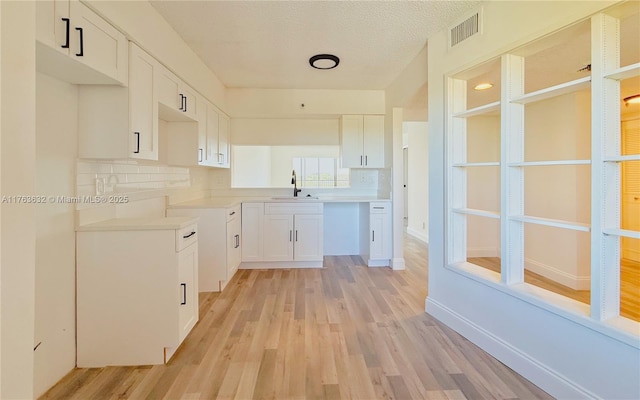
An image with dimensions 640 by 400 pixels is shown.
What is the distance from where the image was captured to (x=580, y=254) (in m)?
3.30

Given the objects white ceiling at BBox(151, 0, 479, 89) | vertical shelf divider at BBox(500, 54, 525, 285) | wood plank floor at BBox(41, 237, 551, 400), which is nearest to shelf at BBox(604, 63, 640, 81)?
vertical shelf divider at BBox(500, 54, 525, 285)

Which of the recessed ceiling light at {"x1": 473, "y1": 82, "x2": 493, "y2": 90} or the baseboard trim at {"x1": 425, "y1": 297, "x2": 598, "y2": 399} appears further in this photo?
the recessed ceiling light at {"x1": 473, "y1": 82, "x2": 493, "y2": 90}

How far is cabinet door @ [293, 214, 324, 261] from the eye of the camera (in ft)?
13.0

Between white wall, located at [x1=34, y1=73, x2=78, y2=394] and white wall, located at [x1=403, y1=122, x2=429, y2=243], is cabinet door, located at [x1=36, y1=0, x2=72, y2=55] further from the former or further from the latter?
white wall, located at [x1=403, y1=122, x2=429, y2=243]

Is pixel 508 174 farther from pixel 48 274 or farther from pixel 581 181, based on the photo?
pixel 48 274

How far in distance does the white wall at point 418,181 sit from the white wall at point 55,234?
17.8 feet

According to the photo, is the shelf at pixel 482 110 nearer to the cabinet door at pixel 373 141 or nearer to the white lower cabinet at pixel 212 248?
the cabinet door at pixel 373 141

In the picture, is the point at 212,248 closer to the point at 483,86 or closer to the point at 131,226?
the point at 131,226

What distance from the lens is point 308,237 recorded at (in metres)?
4.00

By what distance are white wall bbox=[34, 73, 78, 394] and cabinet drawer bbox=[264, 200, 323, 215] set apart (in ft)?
7.45

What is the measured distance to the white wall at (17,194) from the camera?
2.02ft

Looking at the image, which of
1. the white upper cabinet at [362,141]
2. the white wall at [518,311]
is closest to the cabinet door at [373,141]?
the white upper cabinet at [362,141]

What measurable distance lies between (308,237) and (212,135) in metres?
1.80

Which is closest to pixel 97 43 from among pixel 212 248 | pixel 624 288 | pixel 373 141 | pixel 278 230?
pixel 212 248
